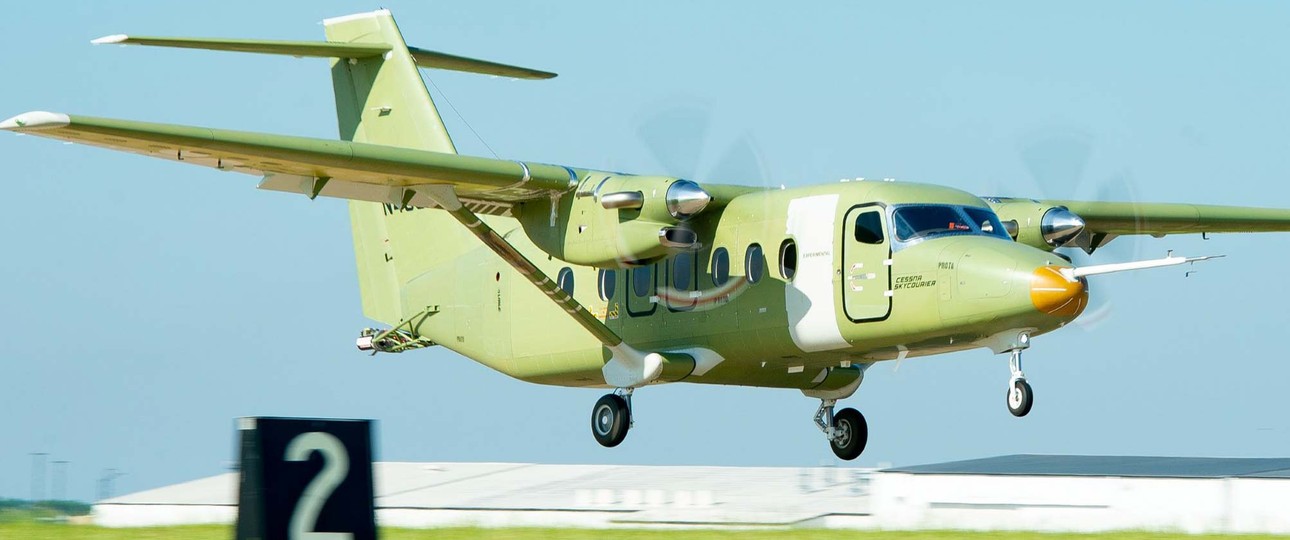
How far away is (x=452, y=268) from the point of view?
22.3 metres

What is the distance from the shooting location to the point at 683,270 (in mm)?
18750

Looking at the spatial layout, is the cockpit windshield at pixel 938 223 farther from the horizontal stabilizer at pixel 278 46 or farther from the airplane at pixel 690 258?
the horizontal stabilizer at pixel 278 46

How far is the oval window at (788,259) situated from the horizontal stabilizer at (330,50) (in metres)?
7.79

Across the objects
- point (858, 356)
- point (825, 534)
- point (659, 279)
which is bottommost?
point (825, 534)

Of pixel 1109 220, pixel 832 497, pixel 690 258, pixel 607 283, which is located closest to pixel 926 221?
pixel 690 258

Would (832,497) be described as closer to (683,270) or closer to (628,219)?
(683,270)

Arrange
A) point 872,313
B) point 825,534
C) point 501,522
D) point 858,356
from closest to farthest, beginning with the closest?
1. point 825,534
2. point 872,313
3. point 858,356
4. point 501,522

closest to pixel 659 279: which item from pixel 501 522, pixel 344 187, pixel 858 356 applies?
pixel 858 356

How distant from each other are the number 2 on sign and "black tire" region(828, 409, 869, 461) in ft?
43.4

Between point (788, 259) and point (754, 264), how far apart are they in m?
0.50

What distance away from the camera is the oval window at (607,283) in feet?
64.4

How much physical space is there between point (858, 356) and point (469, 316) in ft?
19.8

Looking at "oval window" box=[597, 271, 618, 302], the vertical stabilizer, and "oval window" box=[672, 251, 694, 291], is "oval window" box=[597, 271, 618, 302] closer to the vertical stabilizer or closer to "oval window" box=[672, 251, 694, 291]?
"oval window" box=[672, 251, 694, 291]

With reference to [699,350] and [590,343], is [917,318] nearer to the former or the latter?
[699,350]
